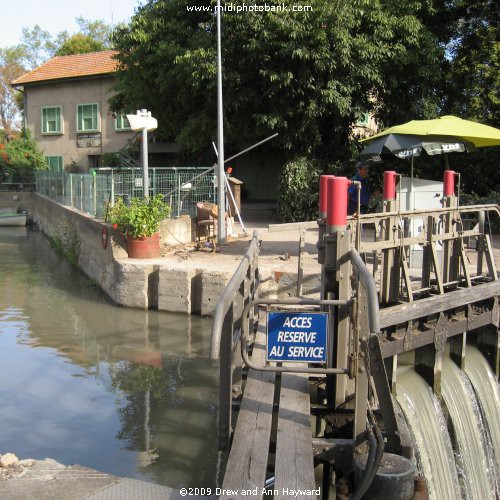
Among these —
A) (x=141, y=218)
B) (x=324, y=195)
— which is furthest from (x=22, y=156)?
(x=324, y=195)

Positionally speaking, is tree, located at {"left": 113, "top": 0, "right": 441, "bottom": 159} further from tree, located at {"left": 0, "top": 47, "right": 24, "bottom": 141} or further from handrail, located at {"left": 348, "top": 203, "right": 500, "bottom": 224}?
tree, located at {"left": 0, "top": 47, "right": 24, "bottom": 141}

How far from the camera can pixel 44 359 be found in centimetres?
846

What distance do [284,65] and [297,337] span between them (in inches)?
495

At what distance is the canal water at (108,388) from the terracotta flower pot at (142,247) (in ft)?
3.56

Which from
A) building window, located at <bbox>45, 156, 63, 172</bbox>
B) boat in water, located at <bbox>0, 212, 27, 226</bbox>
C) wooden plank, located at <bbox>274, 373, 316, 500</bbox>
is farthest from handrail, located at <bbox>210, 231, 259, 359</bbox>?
building window, located at <bbox>45, 156, 63, 172</bbox>

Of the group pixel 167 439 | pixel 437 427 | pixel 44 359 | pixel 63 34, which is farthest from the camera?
pixel 63 34

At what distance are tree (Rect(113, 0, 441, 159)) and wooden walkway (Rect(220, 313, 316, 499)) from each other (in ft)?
37.8

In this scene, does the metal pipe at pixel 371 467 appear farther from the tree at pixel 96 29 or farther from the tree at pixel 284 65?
the tree at pixel 96 29

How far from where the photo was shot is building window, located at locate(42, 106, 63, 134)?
30.4 metres

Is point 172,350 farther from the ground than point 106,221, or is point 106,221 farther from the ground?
point 106,221

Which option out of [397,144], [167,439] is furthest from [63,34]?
[167,439]

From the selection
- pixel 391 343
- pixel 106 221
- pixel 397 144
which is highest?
pixel 397 144

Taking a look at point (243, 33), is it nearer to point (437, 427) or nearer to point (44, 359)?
point (44, 359)

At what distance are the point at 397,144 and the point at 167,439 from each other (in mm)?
5817
